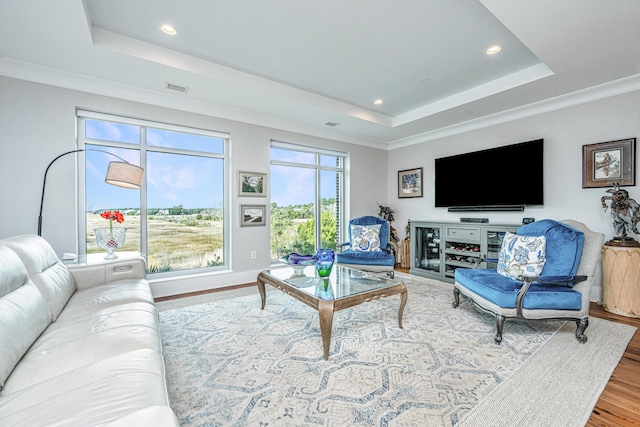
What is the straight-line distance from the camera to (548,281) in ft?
7.45

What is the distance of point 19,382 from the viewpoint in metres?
1.10

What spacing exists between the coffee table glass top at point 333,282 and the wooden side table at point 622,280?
7.87 ft

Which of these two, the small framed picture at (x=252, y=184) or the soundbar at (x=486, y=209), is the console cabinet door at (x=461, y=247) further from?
the small framed picture at (x=252, y=184)

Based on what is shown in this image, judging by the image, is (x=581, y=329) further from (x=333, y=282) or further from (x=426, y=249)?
(x=426, y=249)

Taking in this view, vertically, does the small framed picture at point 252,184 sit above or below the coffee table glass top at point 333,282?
above

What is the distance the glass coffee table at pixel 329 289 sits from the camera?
2043 millimetres

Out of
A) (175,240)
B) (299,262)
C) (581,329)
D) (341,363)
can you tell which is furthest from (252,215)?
(581,329)

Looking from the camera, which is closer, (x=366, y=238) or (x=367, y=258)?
(x=367, y=258)

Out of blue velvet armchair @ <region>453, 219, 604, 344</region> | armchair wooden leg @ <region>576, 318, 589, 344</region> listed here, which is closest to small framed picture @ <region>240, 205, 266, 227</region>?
blue velvet armchair @ <region>453, 219, 604, 344</region>

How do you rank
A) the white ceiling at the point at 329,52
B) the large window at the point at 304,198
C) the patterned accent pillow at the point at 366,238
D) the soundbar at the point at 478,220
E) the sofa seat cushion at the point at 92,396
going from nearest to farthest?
1. the sofa seat cushion at the point at 92,396
2. the white ceiling at the point at 329,52
3. the soundbar at the point at 478,220
4. the patterned accent pillow at the point at 366,238
5. the large window at the point at 304,198

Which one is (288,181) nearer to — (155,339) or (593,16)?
(155,339)

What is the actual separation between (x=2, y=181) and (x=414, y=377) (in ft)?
13.6

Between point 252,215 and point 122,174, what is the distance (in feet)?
6.19

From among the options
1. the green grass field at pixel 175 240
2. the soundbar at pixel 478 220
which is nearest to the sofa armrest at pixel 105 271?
the green grass field at pixel 175 240
